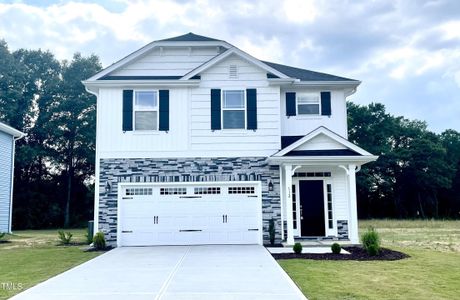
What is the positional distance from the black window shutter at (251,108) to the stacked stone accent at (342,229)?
4.60m

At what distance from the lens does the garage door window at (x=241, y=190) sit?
49.4 feet

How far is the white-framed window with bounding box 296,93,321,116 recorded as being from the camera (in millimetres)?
16328

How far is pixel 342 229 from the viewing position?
51.0ft

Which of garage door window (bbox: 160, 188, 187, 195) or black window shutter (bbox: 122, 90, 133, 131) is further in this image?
black window shutter (bbox: 122, 90, 133, 131)

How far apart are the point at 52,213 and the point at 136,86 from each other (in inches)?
796

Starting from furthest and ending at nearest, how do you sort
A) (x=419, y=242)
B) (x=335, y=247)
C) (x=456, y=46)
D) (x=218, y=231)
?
(x=456, y=46) < (x=419, y=242) < (x=218, y=231) < (x=335, y=247)

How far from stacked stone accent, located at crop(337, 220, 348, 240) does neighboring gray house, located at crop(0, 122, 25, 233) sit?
16.4 metres

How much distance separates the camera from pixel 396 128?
43281 millimetres

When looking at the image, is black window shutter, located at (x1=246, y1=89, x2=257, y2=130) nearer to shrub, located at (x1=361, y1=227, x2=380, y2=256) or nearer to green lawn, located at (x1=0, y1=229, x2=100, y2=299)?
shrub, located at (x1=361, y1=227, x2=380, y2=256)

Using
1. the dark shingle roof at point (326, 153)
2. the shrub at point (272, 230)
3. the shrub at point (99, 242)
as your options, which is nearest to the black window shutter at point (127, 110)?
the shrub at point (99, 242)

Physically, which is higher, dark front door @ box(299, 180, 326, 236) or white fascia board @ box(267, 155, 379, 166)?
white fascia board @ box(267, 155, 379, 166)

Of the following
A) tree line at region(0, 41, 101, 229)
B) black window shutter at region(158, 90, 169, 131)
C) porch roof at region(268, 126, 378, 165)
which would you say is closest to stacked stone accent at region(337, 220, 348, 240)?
porch roof at region(268, 126, 378, 165)

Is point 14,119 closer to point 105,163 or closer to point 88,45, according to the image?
point 88,45

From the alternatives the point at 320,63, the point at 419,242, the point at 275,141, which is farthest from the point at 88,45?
the point at 419,242
